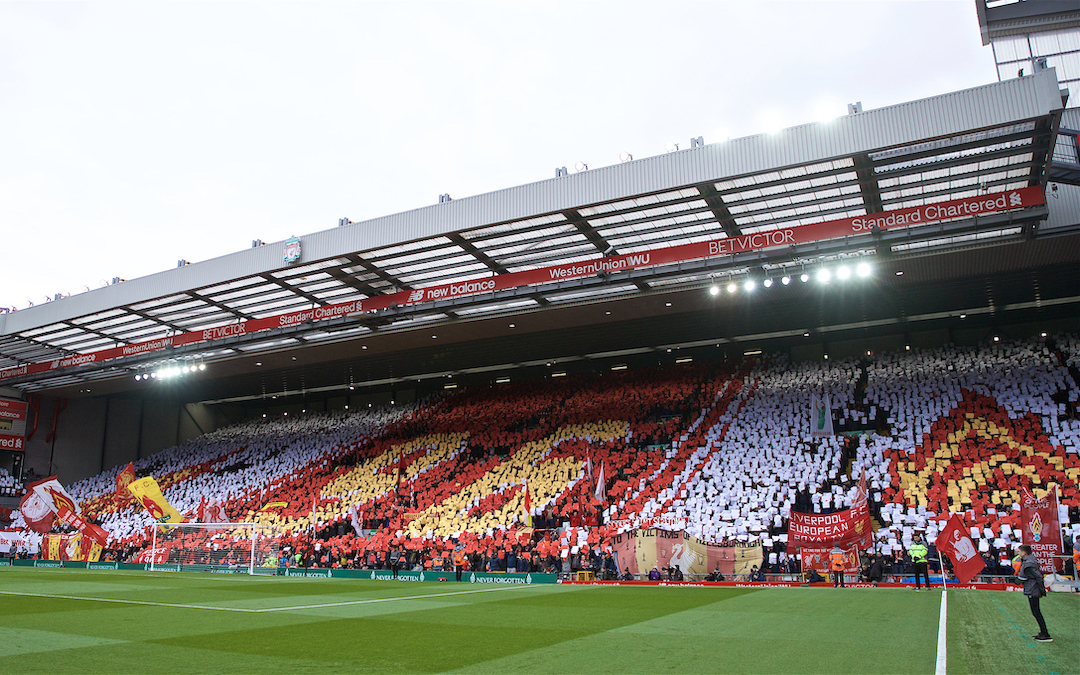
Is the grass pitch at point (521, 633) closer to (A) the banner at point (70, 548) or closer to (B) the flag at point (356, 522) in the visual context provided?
(B) the flag at point (356, 522)

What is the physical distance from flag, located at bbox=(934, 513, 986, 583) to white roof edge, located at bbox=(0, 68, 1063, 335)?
31.9ft

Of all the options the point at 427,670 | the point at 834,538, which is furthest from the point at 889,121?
the point at 427,670

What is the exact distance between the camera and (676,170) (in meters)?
20.2

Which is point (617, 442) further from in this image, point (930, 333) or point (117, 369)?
point (117, 369)

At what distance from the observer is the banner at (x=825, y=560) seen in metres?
20.2

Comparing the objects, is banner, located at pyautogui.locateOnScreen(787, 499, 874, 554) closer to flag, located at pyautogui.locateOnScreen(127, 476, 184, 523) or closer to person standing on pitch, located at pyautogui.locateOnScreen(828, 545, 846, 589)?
person standing on pitch, located at pyautogui.locateOnScreen(828, 545, 846, 589)

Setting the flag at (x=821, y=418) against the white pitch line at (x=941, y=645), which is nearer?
the white pitch line at (x=941, y=645)

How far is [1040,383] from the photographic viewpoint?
88.4 feet

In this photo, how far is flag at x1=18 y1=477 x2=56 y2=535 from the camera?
33.2m

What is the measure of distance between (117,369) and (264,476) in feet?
32.0

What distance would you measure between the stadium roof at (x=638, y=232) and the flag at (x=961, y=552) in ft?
25.2

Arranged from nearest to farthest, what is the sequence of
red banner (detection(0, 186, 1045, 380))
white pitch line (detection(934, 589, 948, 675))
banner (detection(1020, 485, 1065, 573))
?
white pitch line (detection(934, 589, 948, 675)), banner (detection(1020, 485, 1065, 573)), red banner (detection(0, 186, 1045, 380))

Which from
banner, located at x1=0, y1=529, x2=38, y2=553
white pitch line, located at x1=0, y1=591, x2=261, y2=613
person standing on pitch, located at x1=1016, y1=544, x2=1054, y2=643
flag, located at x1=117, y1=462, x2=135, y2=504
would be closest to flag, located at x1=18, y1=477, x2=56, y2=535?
banner, located at x1=0, y1=529, x2=38, y2=553

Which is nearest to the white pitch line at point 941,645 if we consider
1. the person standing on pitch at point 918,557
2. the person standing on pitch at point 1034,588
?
the person standing on pitch at point 1034,588
